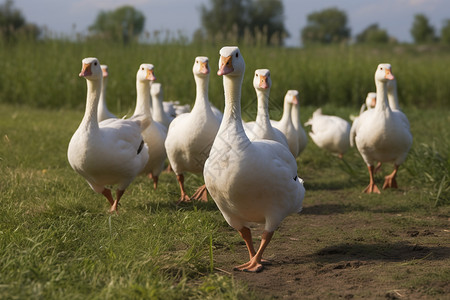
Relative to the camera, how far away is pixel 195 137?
19.4 feet

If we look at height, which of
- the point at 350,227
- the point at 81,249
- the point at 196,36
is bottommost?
the point at 350,227

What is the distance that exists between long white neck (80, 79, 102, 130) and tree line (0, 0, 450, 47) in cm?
748

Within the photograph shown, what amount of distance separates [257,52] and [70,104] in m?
4.97

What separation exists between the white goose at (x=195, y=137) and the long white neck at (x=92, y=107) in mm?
949

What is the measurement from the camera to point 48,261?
329 centimetres

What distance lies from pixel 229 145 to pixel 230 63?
2.01 feet

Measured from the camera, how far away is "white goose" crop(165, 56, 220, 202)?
19.5 feet

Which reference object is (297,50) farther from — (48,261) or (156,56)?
(48,261)

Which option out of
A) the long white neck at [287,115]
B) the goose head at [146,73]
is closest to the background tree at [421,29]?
the long white neck at [287,115]

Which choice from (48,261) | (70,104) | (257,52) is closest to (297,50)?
(257,52)

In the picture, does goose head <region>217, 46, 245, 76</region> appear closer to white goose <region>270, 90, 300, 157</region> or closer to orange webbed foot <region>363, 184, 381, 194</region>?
white goose <region>270, 90, 300, 157</region>

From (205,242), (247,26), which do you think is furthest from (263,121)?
(247,26)

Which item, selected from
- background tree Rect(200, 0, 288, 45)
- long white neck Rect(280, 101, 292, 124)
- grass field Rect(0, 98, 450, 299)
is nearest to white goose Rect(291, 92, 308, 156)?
long white neck Rect(280, 101, 292, 124)

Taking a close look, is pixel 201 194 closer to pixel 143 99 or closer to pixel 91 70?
pixel 143 99
